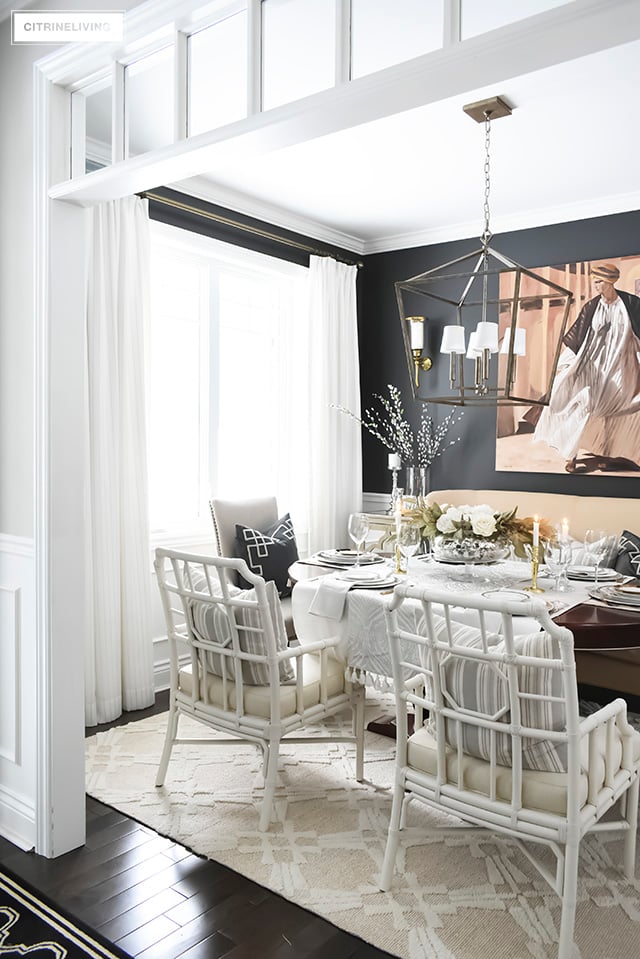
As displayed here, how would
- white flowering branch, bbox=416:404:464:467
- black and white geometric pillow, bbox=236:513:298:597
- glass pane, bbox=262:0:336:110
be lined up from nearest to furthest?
glass pane, bbox=262:0:336:110
black and white geometric pillow, bbox=236:513:298:597
white flowering branch, bbox=416:404:464:467

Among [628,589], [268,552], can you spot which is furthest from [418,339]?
[628,589]

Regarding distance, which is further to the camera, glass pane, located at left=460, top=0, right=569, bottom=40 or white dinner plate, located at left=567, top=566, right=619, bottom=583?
white dinner plate, located at left=567, top=566, right=619, bottom=583

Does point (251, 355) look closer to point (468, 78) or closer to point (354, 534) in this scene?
point (354, 534)

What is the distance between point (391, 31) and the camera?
1720mm

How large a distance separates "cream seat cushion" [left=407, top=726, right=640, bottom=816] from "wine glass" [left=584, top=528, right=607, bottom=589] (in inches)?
43.2

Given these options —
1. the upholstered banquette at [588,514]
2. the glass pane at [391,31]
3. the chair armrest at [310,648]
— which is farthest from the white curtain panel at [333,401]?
the glass pane at [391,31]

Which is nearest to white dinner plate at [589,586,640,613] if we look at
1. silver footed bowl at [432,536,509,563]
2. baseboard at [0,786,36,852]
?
silver footed bowl at [432,536,509,563]

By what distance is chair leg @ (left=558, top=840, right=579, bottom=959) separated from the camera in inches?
73.8

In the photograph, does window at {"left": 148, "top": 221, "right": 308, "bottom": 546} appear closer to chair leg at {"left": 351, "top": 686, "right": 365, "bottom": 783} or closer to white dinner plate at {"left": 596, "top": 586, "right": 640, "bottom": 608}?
chair leg at {"left": 351, "top": 686, "right": 365, "bottom": 783}

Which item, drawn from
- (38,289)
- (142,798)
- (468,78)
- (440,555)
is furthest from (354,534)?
(468,78)

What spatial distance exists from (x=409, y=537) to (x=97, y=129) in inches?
77.8

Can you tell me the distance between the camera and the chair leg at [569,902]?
187 centimetres

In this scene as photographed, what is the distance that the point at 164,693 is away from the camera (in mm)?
4117

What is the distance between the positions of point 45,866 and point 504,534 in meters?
A: 1.99
